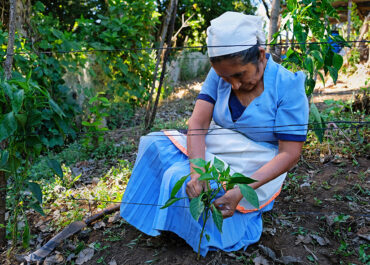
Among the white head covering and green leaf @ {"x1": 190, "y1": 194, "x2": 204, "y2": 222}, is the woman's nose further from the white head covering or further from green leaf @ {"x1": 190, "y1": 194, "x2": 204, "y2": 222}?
green leaf @ {"x1": 190, "y1": 194, "x2": 204, "y2": 222}

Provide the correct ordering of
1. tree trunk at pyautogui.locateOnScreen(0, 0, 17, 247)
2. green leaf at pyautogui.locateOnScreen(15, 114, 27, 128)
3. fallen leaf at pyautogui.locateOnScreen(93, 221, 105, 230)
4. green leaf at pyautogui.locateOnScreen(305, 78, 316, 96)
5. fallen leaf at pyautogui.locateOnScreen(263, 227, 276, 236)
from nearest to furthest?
green leaf at pyautogui.locateOnScreen(15, 114, 27, 128), tree trunk at pyautogui.locateOnScreen(0, 0, 17, 247), fallen leaf at pyautogui.locateOnScreen(263, 227, 276, 236), fallen leaf at pyautogui.locateOnScreen(93, 221, 105, 230), green leaf at pyautogui.locateOnScreen(305, 78, 316, 96)

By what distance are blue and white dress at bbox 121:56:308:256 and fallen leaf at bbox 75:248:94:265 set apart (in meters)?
0.28

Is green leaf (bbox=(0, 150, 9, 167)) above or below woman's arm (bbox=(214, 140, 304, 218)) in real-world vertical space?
above

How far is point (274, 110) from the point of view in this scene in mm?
1652

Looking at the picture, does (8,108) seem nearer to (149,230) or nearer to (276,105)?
(149,230)

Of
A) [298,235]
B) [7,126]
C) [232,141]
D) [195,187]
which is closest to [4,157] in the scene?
[7,126]

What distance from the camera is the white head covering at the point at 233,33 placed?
58.5 inches

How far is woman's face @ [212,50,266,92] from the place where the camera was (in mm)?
1520

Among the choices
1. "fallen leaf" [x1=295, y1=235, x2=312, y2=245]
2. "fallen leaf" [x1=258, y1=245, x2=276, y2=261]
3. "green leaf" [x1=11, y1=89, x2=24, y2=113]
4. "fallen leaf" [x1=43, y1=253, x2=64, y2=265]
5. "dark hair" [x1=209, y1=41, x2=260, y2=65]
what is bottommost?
"fallen leaf" [x1=43, y1=253, x2=64, y2=265]

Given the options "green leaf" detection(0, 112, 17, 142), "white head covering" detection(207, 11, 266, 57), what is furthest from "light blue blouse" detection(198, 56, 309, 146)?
"green leaf" detection(0, 112, 17, 142)

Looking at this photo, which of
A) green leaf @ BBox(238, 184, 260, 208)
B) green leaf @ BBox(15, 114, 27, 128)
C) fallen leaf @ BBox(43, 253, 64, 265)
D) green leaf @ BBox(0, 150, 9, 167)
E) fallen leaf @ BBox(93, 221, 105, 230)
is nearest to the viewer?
green leaf @ BBox(238, 184, 260, 208)

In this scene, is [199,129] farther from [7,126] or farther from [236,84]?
[7,126]

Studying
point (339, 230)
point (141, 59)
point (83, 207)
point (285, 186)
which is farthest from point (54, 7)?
point (339, 230)

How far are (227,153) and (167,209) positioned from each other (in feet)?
1.46
